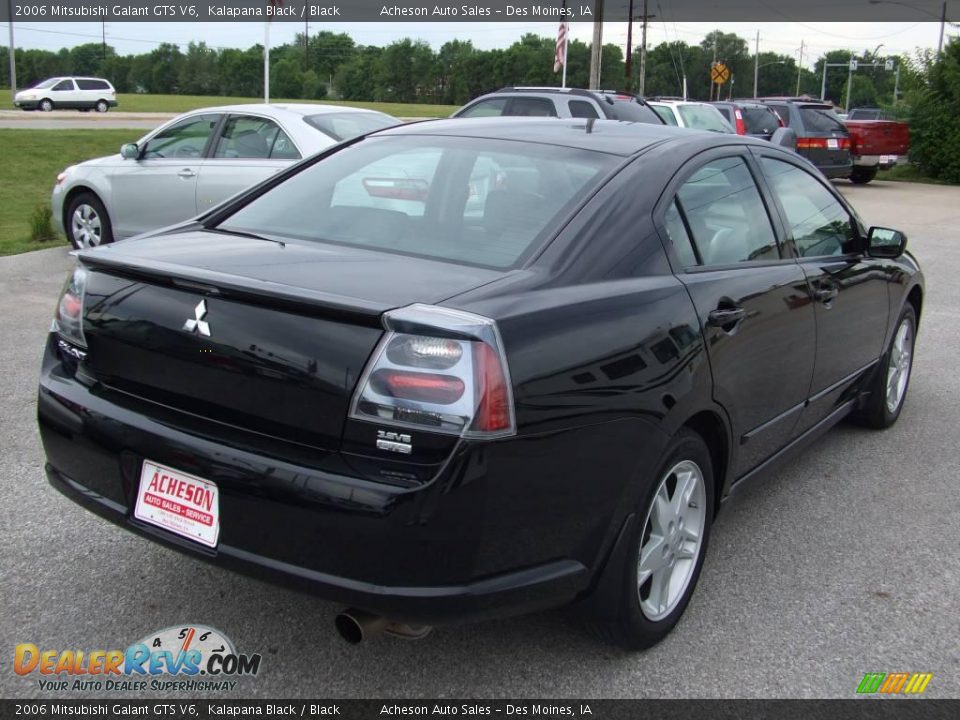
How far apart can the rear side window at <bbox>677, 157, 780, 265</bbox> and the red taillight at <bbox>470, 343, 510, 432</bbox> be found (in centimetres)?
128

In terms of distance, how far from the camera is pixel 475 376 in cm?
242

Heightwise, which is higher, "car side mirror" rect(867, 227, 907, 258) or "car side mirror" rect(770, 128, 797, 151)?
"car side mirror" rect(770, 128, 797, 151)

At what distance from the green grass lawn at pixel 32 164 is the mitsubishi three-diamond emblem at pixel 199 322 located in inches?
349

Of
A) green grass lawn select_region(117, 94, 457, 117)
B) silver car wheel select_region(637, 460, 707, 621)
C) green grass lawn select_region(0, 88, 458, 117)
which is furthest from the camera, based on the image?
green grass lawn select_region(117, 94, 457, 117)

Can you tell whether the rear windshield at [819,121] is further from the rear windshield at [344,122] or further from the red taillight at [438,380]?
the red taillight at [438,380]

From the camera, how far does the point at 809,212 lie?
4.43 m

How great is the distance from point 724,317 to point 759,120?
1802 cm

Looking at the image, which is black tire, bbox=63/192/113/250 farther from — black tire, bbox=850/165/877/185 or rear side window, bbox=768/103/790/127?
black tire, bbox=850/165/877/185

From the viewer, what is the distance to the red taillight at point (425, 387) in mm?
2414

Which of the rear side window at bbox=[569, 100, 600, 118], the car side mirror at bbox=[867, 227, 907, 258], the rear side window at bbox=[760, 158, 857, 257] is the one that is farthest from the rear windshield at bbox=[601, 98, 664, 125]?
the rear side window at bbox=[760, 158, 857, 257]

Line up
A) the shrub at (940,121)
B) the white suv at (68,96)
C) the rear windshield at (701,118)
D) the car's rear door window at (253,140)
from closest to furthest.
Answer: the car's rear door window at (253,140) < the rear windshield at (701,118) < the shrub at (940,121) < the white suv at (68,96)

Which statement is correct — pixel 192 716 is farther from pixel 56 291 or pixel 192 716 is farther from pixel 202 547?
pixel 56 291

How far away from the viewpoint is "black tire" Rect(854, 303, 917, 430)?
522 centimetres

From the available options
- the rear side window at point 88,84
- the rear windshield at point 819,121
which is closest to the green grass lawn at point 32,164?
the rear windshield at point 819,121
